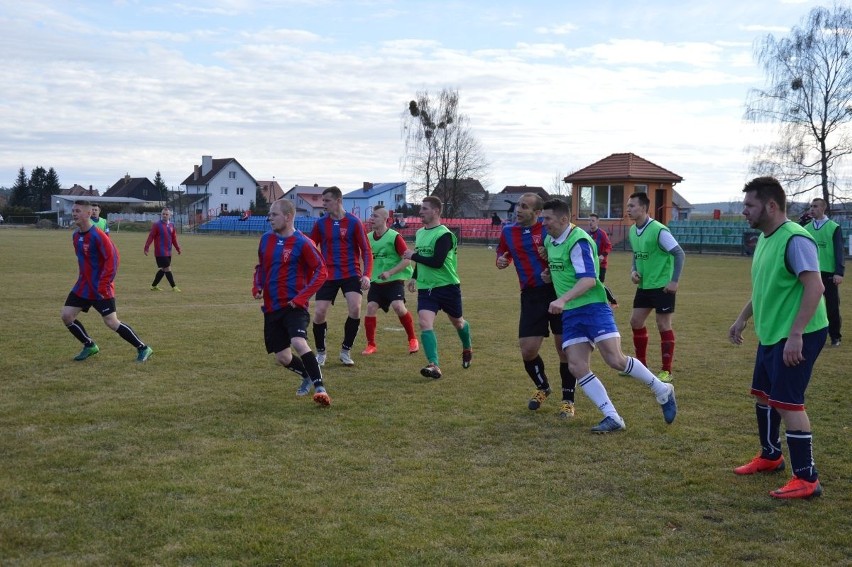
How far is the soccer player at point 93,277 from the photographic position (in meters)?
9.69

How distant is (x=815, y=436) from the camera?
6.79m

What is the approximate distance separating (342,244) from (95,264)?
3.00 meters

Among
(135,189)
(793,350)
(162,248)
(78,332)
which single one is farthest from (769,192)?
(135,189)

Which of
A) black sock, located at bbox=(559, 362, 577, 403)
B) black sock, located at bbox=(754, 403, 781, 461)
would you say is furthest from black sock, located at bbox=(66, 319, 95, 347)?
black sock, located at bbox=(754, 403, 781, 461)

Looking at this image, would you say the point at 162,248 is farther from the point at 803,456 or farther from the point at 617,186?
the point at 617,186

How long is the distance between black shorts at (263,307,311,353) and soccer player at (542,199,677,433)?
2524mm

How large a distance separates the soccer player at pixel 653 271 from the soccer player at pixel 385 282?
9.88 ft

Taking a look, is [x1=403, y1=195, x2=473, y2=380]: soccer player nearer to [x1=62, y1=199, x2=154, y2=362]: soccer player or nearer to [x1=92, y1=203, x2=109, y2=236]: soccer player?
[x1=62, y1=199, x2=154, y2=362]: soccer player

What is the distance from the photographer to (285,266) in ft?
25.6

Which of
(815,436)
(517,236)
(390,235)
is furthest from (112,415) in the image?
(815,436)

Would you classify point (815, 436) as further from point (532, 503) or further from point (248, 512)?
point (248, 512)

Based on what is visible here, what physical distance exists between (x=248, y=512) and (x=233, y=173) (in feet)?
349

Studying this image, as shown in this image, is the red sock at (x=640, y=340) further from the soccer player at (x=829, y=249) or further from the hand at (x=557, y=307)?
the soccer player at (x=829, y=249)

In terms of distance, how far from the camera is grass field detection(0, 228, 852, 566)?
440 cm
